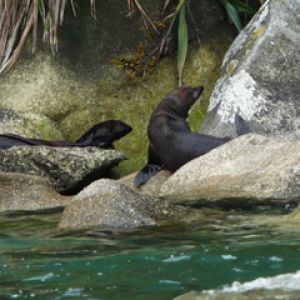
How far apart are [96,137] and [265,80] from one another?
6.28ft

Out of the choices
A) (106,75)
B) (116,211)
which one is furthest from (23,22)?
(116,211)

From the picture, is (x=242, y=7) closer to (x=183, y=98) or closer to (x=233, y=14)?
(x=233, y=14)

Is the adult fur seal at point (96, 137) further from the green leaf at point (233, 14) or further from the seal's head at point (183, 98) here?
the green leaf at point (233, 14)

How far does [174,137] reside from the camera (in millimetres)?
10117

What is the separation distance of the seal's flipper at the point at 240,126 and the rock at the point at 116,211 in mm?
2860

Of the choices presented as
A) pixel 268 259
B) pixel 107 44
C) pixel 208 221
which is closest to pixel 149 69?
pixel 107 44

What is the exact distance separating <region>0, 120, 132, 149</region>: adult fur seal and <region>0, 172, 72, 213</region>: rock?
136 cm

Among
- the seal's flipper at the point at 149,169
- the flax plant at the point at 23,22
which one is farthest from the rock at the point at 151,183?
the flax plant at the point at 23,22

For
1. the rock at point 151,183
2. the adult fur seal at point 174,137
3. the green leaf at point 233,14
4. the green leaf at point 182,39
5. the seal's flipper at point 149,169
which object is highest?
the green leaf at point 233,14

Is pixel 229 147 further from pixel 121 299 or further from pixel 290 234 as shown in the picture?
pixel 121 299

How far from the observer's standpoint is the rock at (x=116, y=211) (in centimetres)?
635

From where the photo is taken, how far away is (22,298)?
4.39 metres

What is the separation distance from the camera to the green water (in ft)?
14.8

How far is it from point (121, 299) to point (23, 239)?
216 cm
